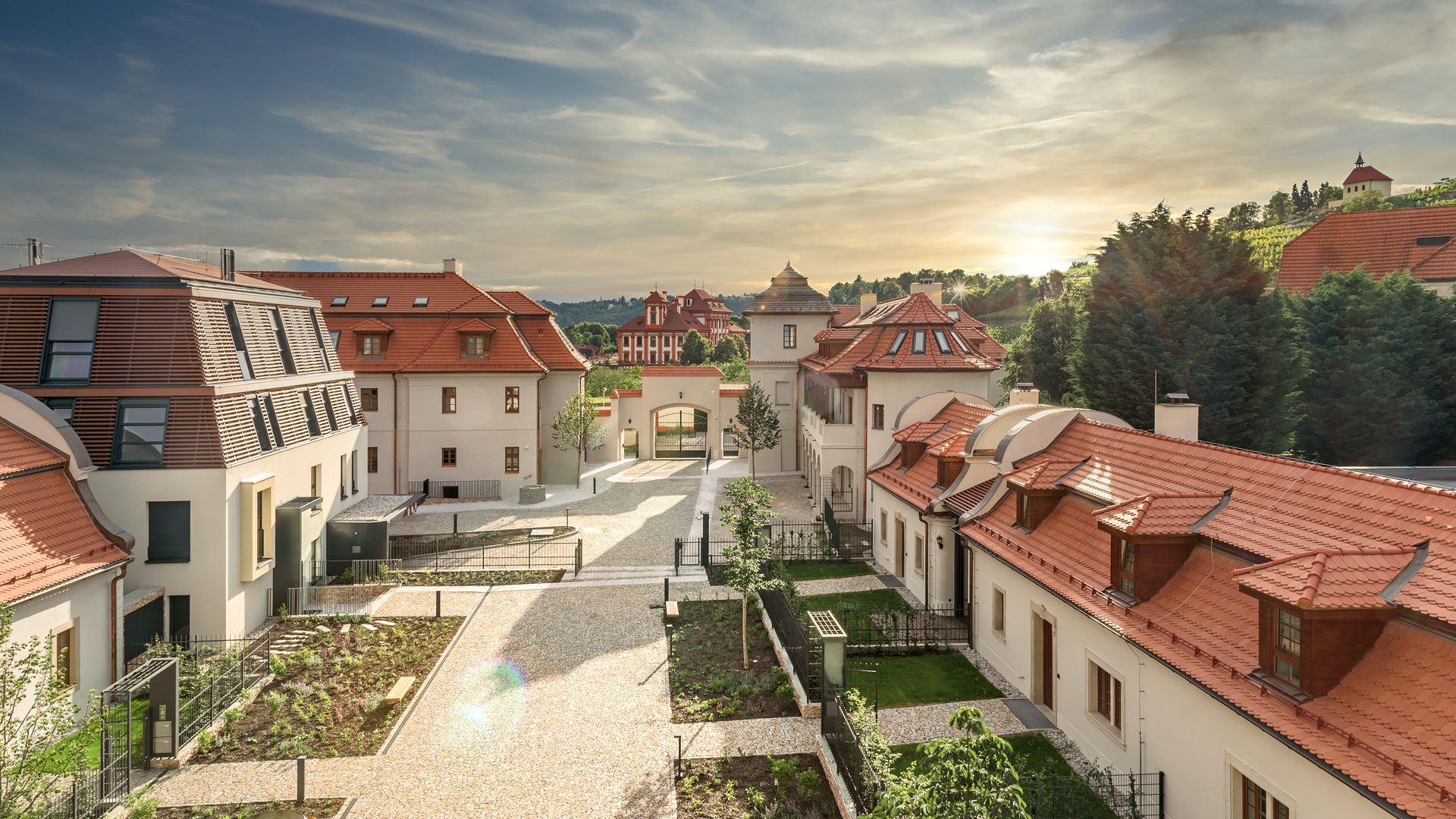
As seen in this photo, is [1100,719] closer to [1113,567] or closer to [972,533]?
[1113,567]

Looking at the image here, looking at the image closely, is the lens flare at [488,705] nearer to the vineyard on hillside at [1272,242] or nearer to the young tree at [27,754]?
the young tree at [27,754]

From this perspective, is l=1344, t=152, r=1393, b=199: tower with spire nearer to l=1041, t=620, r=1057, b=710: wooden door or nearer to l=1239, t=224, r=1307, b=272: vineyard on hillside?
l=1239, t=224, r=1307, b=272: vineyard on hillside

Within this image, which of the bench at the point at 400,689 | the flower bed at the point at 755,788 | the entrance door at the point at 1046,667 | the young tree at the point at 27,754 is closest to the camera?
the young tree at the point at 27,754

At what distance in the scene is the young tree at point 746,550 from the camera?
17219mm

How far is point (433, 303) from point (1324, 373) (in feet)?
141

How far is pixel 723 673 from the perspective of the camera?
54.7 ft

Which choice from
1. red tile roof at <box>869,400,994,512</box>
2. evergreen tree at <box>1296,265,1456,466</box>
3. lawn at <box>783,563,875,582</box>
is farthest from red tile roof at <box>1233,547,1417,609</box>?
evergreen tree at <box>1296,265,1456,466</box>

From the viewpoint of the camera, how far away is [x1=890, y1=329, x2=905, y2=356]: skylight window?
100 feet

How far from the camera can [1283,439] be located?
29.3 meters

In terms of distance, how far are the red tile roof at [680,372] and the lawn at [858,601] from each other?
91.8 feet

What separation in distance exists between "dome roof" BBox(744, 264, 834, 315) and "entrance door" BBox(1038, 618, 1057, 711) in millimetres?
30281

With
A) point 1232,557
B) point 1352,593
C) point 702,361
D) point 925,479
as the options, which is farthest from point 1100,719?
point 702,361

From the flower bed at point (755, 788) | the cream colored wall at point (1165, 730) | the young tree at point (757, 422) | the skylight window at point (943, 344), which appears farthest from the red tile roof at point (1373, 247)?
the flower bed at point (755, 788)

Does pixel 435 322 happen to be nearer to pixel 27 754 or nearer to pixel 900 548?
pixel 900 548
